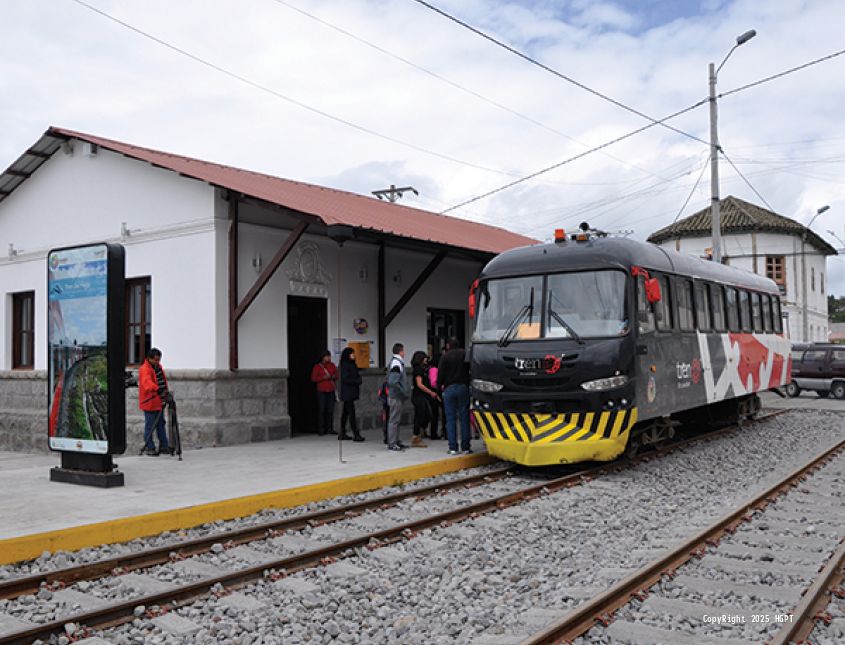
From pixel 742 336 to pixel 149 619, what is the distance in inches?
520

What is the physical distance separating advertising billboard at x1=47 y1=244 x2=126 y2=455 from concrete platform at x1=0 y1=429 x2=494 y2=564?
25.7 inches

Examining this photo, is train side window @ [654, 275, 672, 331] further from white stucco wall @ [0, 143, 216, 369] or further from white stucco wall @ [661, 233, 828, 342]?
white stucco wall @ [661, 233, 828, 342]

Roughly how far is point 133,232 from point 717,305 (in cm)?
1074

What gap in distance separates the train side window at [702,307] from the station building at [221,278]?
13.9ft

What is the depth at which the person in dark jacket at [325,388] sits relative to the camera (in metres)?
14.8

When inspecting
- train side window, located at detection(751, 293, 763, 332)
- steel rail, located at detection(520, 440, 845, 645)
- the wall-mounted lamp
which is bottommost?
steel rail, located at detection(520, 440, 845, 645)

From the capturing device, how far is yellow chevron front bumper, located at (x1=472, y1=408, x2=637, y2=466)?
1032 centimetres

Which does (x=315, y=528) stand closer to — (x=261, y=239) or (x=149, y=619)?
(x=149, y=619)

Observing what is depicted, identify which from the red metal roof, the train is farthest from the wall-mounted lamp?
the train

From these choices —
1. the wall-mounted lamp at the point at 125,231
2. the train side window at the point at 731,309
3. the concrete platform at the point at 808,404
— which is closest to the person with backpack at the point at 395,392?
the wall-mounted lamp at the point at 125,231

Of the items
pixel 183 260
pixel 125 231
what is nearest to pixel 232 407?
pixel 183 260

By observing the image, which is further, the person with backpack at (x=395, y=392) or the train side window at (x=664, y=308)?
the person with backpack at (x=395, y=392)

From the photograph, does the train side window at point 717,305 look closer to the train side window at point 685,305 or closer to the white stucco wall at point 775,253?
the train side window at point 685,305

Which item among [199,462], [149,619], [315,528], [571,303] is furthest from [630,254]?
[149,619]
